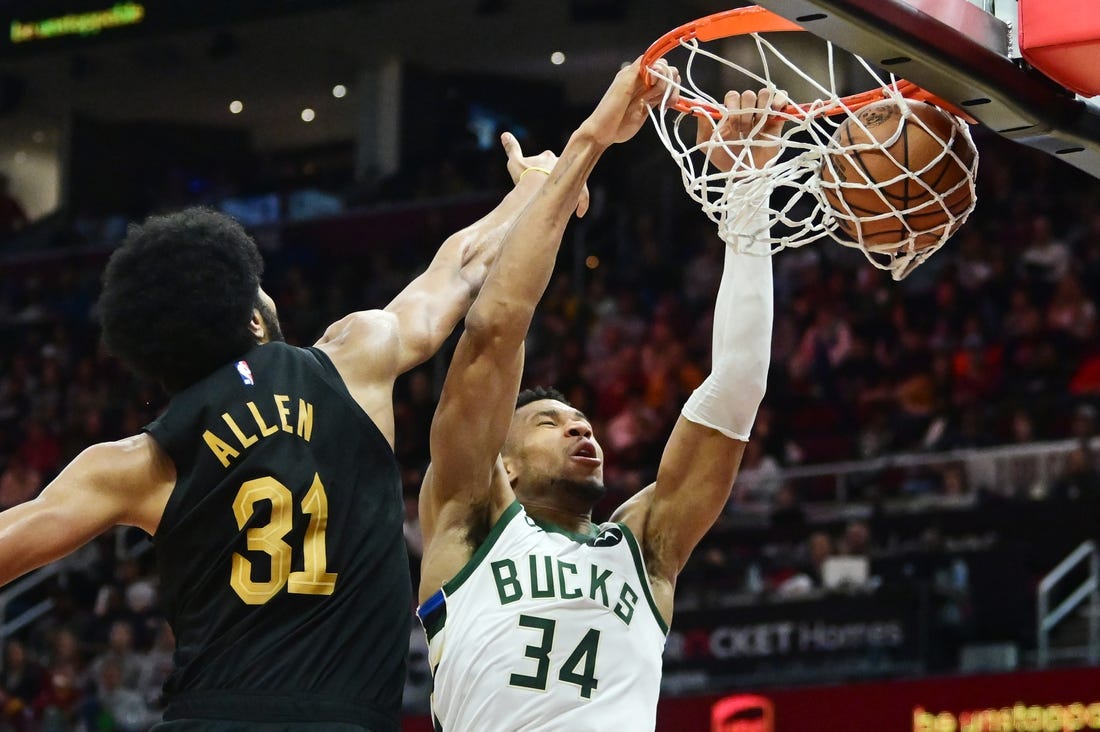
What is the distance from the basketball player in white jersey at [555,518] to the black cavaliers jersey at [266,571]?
710 mm

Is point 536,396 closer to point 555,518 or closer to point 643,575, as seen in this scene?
point 555,518

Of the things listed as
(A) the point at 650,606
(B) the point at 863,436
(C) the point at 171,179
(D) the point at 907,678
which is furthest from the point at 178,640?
(C) the point at 171,179

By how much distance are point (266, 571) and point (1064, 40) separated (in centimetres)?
199

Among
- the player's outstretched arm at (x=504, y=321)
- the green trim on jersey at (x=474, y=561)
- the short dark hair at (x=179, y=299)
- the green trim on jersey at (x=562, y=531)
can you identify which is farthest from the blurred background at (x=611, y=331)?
the green trim on jersey at (x=562, y=531)

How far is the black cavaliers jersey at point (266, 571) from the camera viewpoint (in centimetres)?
332

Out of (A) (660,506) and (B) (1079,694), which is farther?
(B) (1079,694)

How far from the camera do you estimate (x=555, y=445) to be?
4.62 metres

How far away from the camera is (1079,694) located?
8336mm

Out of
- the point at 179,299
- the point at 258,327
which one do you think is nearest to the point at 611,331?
the point at 258,327

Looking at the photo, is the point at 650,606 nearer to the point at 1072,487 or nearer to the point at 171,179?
the point at 1072,487

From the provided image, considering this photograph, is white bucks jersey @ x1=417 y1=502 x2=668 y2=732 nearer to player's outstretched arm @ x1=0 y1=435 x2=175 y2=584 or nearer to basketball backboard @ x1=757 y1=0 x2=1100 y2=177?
player's outstretched arm @ x1=0 y1=435 x2=175 y2=584

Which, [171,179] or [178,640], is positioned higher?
[171,179]

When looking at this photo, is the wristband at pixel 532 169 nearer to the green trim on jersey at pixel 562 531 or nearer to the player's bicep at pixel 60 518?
the green trim on jersey at pixel 562 531

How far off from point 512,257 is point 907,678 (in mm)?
5437
